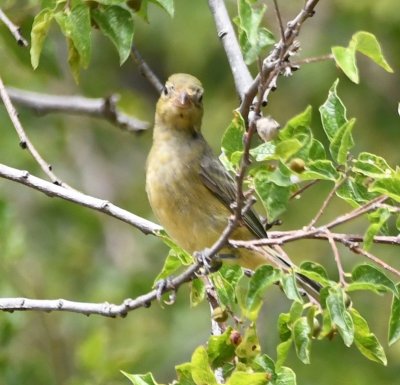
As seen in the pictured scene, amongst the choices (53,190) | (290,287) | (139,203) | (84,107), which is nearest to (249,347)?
(290,287)

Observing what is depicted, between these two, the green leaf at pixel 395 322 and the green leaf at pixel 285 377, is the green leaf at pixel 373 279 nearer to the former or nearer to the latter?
the green leaf at pixel 395 322

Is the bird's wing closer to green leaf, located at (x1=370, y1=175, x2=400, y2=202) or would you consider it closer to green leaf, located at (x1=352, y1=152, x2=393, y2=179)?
green leaf, located at (x1=352, y1=152, x2=393, y2=179)

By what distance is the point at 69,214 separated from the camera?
859cm

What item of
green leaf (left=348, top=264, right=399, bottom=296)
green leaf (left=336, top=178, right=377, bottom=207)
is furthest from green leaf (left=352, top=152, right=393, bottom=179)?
green leaf (left=348, top=264, right=399, bottom=296)

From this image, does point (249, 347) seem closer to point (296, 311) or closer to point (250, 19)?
point (296, 311)

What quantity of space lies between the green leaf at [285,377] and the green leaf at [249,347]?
0.44 ft

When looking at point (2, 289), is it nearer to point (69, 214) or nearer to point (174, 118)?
point (174, 118)

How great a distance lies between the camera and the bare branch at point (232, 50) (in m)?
4.93

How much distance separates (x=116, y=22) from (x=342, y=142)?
4.01ft

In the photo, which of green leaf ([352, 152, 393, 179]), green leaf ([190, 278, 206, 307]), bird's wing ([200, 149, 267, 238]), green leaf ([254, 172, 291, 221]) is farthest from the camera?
bird's wing ([200, 149, 267, 238])

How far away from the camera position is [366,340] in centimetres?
357

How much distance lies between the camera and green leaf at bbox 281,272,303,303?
3.34 m

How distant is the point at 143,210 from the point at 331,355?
8.27 ft

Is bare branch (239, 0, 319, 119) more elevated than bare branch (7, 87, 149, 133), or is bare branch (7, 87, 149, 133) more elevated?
bare branch (7, 87, 149, 133)
